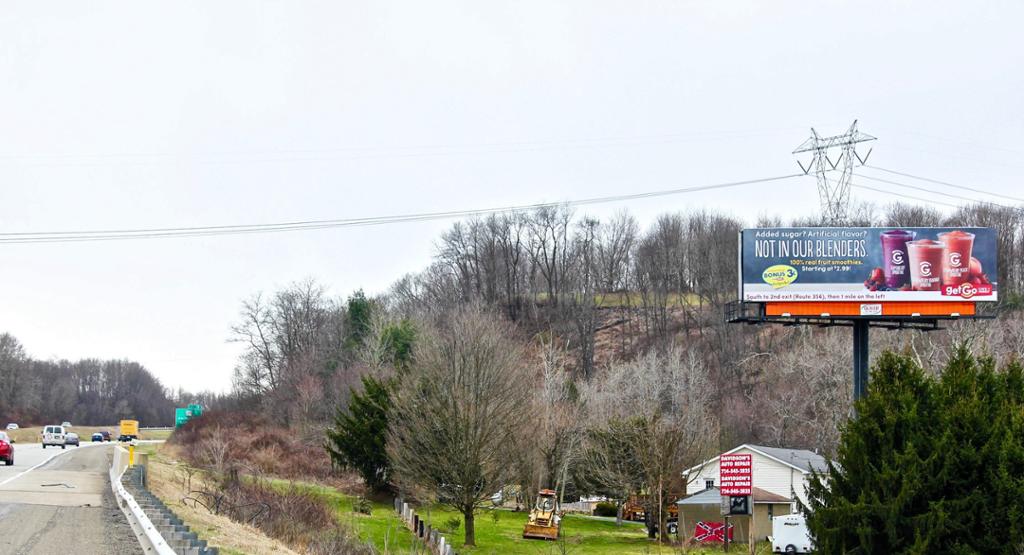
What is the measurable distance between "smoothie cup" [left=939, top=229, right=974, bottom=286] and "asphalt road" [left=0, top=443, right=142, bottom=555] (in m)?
31.1

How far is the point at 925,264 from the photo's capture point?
35469 mm

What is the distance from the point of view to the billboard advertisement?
35406 mm

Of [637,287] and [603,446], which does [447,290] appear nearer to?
[637,287]

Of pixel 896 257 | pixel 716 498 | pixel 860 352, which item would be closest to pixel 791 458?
pixel 716 498

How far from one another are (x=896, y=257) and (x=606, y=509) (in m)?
28.7

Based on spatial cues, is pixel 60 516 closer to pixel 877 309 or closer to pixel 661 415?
pixel 877 309

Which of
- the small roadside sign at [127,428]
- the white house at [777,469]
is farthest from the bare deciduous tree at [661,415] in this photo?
the small roadside sign at [127,428]

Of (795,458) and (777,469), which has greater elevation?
Answer: (795,458)

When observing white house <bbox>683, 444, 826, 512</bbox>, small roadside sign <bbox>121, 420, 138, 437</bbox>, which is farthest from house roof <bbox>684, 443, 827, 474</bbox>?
small roadside sign <bbox>121, 420, 138, 437</bbox>

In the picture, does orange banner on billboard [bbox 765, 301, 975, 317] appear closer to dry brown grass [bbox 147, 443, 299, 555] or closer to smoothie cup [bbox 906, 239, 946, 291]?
smoothie cup [bbox 906, 239, 946, 291]

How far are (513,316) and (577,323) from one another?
9467mm

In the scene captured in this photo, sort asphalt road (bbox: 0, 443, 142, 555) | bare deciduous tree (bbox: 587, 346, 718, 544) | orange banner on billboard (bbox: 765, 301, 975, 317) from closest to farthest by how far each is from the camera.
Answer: asphalt road (bbox: 0, 443, 142, 555) → orange banner on billboard (bbox: 765, 301, 975, 317) → bare deciduous tree (bbox: 587, 346, 718, 544)

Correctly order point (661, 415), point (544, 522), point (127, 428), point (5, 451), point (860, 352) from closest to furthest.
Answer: point (5, 451)
point (860, 352)
point (544, 522)
point (661, 415)
point (127, 428)

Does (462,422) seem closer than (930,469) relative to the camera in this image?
No
